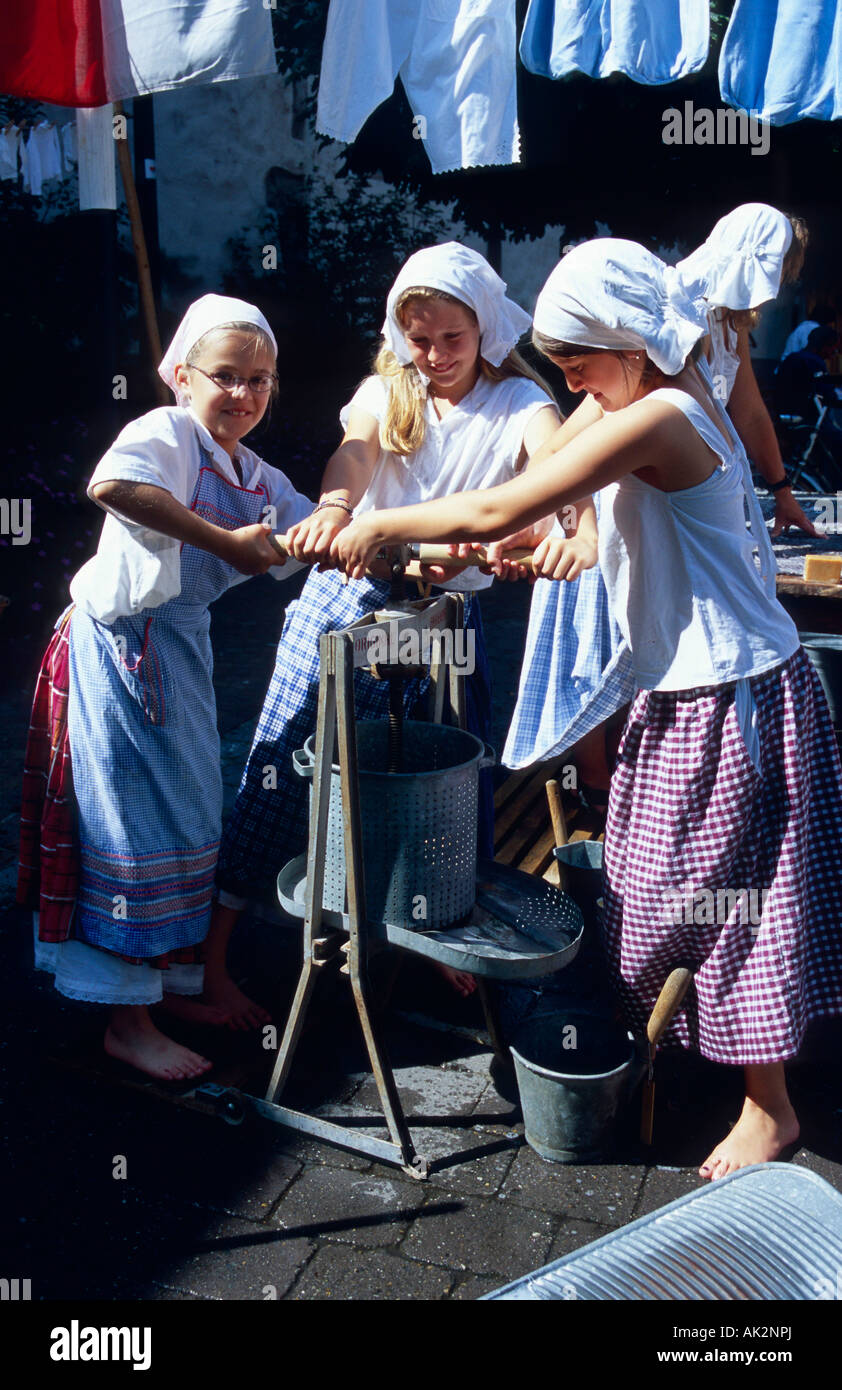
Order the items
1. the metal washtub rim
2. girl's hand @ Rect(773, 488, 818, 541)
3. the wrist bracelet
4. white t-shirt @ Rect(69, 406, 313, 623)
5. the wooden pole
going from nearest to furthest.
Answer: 1. the metal washtub rim
2. white t-shirt @ Rect(69, 406, 313, 623)
3. the wrist bracelet
4. girl's hand @ Rect(773, 488, 818, 541)
5. the wooden pole

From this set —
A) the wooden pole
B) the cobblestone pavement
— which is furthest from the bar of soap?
the wooden pole

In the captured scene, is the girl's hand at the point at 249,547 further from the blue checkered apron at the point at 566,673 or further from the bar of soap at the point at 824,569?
the bar of soap at the point at 824,569

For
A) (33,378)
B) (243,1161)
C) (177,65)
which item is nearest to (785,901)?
(243,1161)

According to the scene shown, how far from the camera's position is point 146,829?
289cm

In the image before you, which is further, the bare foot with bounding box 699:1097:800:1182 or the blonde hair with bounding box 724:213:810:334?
the blonde hair with bounding box 724:213:810:334

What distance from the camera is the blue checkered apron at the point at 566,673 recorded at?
406 centimetres

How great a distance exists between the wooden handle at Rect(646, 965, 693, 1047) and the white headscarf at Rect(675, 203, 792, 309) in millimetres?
2324

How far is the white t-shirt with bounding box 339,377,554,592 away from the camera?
3.08 metres

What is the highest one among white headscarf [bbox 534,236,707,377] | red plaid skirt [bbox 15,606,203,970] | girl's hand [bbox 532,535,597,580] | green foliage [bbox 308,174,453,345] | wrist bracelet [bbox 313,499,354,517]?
green foliage [bbox 308,174,453,345]

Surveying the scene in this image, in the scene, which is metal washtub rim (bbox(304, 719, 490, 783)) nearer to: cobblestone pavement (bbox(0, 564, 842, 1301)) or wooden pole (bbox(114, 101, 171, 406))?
cobblestone pavement (bbox(0, 564, 842, 1301))
